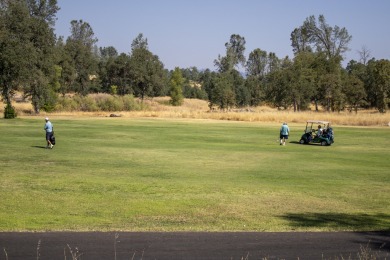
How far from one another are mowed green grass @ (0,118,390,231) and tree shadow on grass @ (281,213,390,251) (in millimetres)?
33

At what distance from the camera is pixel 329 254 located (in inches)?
432

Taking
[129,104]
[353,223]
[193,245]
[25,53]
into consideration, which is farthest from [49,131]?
[129,104]

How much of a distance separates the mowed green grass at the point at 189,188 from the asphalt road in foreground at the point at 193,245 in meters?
0.80

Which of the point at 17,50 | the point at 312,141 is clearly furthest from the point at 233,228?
the point at 17,50

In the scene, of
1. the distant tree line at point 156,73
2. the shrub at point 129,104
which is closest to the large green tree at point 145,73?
the distant tree line at point 156,73

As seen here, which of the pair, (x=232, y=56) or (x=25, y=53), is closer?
(x=25, y=53)

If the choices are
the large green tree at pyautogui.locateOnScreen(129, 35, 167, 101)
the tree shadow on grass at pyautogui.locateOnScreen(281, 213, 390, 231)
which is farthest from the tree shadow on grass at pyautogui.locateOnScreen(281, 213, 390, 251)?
the large green tree at pyautogui.locateOnScreen(129, 35, 167, 101)

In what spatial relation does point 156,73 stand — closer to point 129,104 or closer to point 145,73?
point 145,73

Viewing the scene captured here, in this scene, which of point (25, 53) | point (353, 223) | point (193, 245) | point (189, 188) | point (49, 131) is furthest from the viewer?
point (25, 53)

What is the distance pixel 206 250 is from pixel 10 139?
30.8m

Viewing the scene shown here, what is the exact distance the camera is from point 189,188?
19.4m

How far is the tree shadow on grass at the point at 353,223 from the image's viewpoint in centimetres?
1271

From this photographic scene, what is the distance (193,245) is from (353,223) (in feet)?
18.2

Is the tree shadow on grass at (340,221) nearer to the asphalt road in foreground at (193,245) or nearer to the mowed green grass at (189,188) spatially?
the mowed green grass at (189,188)
